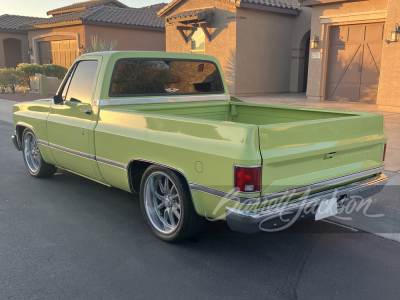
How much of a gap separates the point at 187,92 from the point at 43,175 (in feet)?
8.45

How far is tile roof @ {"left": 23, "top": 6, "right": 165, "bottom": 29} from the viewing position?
72.3 ft

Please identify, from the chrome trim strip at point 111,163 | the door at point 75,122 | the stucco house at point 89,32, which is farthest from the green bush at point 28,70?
the chrome trim strip at point 111,163

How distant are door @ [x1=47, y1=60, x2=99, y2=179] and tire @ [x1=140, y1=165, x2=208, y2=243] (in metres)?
0.93

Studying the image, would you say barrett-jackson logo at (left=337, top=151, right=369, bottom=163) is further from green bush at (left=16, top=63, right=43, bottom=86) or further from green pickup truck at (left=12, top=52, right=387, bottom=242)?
green bush at (left=16, top=63, right=43, bottom=86)

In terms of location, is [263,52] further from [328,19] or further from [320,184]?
[320,184]

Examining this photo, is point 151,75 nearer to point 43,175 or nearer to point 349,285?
point 43,175

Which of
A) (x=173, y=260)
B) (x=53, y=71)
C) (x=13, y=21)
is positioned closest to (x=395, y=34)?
(x=173, y=260)

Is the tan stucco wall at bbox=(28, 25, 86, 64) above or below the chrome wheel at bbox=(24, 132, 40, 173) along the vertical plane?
above

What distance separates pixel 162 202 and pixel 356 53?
12014mm

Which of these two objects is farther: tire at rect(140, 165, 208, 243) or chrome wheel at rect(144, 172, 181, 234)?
chrome wheel at rect(144, 172, 181, 234)

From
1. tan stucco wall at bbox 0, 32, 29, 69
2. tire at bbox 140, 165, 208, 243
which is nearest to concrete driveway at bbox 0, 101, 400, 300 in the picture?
tire at bbox 140, 165, 208, 243

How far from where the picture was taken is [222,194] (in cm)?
324

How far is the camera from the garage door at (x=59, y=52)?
Answer: 23286 mm

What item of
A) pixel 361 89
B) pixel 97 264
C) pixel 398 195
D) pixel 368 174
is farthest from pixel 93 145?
pixel 361 89
